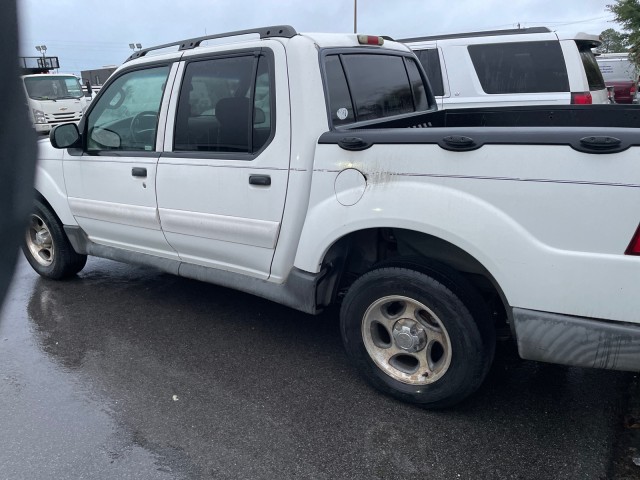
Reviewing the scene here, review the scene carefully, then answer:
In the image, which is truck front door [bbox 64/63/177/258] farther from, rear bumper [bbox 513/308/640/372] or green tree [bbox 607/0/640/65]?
green tree [bbox 607/0/640/65]

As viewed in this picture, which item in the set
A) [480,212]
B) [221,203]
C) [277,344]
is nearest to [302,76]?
[221,203]

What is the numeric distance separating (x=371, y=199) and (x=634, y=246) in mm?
1189

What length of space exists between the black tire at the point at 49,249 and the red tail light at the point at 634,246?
433 cm

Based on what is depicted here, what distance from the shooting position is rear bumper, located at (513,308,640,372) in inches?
90.4

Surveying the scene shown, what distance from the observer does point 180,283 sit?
195 inches

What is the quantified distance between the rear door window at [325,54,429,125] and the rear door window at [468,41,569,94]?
3230 mm

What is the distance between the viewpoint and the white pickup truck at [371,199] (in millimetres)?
2322

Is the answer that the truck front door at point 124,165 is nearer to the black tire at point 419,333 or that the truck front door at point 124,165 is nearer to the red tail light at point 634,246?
the black tire at point 419,333

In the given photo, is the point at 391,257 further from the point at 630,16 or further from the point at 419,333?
the point at 630,16

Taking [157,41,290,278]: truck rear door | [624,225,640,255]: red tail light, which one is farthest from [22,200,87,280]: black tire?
[624,225,640,255]: red tail light

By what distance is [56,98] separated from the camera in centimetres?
1888

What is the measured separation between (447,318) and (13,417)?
2418 mm

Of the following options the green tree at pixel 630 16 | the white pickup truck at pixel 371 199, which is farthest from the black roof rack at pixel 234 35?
the green tree at pixel 630 16

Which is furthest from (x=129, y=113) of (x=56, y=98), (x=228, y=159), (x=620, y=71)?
(x=620, y=71)
